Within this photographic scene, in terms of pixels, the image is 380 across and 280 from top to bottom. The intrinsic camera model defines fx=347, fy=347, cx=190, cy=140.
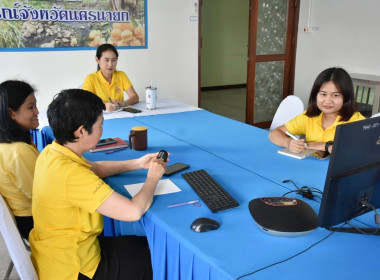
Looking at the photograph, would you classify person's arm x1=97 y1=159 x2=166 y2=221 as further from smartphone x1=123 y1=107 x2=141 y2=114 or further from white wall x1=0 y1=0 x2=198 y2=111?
white wall x1=0 y1=0 x2=198 y2=111

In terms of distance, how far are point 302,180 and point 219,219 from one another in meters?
0.51

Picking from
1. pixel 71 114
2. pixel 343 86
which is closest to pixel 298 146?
pixel 343 86

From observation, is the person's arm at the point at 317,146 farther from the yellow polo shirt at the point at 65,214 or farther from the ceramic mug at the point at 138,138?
the yellow polo shirt at the point at 65,214

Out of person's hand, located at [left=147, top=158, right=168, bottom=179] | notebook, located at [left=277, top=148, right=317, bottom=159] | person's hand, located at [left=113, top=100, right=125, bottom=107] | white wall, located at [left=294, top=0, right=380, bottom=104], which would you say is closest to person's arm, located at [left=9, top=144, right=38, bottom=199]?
person's hand, located at [left=147, top=158, right=168, bottom=179]

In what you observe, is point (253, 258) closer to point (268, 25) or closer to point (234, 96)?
point (268, 25)

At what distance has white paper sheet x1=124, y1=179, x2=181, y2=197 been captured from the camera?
1421mm

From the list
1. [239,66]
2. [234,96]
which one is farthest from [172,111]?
[239,66]

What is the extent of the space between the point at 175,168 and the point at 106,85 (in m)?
1.77

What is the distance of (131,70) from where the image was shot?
13.5 ft

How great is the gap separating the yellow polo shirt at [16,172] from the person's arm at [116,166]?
0.26 meters

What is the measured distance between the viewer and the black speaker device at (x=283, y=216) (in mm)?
1076

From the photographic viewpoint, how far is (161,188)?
145cm

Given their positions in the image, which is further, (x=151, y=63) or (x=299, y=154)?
(x=151, y=63)

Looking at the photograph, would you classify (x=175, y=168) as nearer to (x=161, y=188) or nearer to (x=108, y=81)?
(x=161, y=188)
